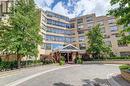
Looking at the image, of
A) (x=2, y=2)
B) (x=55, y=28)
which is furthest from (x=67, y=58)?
(x=2, y=2)

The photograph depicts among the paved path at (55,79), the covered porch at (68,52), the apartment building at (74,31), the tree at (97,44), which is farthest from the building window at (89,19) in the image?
the paved path at (55,79)

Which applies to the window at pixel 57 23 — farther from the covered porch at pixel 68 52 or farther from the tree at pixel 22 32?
the tree at pixel 22 32

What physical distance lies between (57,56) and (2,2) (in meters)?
19.7

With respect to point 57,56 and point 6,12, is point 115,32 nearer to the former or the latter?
point 57,56

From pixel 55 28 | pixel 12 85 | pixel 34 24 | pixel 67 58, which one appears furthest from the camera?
pixel 55 28

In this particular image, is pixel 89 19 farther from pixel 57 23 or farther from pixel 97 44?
pixel 97 44

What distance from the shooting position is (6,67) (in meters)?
23.8

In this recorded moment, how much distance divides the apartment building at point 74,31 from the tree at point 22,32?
20.8 meters

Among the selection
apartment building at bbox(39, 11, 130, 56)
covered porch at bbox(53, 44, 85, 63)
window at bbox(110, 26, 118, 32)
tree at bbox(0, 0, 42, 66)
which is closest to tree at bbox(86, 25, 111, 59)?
covered porch at bbox(53, 44, 85, 63)

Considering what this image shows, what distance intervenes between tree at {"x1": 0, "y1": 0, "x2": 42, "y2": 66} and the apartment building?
20.8 metres

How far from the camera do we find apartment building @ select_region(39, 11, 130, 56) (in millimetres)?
51438

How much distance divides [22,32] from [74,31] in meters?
38.4

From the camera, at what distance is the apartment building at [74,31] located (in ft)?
169

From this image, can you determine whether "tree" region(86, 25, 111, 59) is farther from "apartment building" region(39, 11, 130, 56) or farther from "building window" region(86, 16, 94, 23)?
"building window" region(86, 16, 94, 23)
